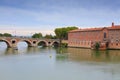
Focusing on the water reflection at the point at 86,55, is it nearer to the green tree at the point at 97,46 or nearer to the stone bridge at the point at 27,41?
the green tree at the point at 97,46

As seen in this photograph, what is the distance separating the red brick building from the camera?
6800 centimetres

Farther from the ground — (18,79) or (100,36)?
(100,36)

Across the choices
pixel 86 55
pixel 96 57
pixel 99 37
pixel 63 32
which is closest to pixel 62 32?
pixel 63 32

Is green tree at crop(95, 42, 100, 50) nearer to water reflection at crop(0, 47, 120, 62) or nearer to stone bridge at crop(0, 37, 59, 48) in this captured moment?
water reflection at crop(0, 47, 120, 62)

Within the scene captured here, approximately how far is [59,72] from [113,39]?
44394 mm

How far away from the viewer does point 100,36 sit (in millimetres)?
72438

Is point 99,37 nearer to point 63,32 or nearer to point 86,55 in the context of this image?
point 86,55

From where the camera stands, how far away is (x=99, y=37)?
7275 centimetres

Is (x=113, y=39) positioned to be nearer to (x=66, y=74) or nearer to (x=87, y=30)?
(x=87, y=30)

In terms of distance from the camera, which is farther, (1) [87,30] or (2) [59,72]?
(1) [87,30]

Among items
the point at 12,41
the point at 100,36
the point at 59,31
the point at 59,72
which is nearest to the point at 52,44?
the point at 59,31

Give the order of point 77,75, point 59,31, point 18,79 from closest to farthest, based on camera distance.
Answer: point 18,79
point 77,75
point 59,31

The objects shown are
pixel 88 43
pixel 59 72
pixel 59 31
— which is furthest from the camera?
pixel 59 31

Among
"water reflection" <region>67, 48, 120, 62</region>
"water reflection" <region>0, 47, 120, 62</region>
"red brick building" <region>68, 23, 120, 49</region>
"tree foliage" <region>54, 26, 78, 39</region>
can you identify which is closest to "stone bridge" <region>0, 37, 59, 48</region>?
"tree foliage" <region>54, 26, 78, 39</region>
